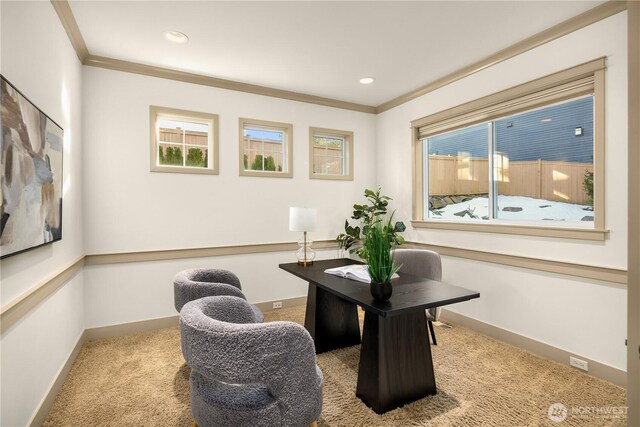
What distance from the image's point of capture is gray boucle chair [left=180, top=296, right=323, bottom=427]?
1227 mm

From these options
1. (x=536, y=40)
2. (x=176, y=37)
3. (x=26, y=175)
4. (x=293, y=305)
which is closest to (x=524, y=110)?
(x=536, y=40)

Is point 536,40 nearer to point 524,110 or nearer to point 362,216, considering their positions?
point 524,110

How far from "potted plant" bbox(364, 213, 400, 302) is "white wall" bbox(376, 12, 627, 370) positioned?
5.33 ft

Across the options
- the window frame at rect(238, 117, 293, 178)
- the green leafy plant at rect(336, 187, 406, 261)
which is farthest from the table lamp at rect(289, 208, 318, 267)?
the green leafy plant at rect(336, 187, 406, 261)

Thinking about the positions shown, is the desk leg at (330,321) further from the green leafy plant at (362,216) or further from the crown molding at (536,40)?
the crown molding at (536,40)

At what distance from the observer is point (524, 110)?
117 inches

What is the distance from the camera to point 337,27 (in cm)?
264

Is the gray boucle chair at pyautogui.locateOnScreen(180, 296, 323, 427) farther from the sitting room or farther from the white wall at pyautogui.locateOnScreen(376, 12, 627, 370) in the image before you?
the white wall at pyautogui.locateOnScreen(376, 12, 627, 370)

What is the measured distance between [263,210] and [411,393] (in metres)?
2.55

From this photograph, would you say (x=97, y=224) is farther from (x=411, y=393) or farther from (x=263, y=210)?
(x=411, y=393)

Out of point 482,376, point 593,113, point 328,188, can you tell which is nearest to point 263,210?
point 328,188

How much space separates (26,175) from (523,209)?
12.1 feet

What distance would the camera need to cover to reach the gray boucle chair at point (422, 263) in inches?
116

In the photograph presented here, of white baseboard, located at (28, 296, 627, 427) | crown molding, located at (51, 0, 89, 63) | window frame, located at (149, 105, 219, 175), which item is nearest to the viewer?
white baseboard, located at (28, 296, 627, 427)
